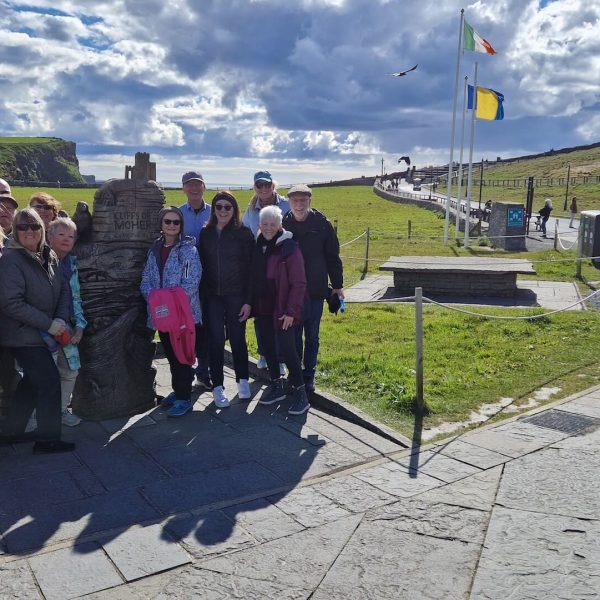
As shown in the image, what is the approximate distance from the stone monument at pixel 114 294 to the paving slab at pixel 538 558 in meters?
3.27

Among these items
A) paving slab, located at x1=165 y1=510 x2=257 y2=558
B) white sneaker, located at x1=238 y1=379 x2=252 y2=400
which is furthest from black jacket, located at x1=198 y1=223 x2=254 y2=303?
paving slab, located at x1=165 y1=510 x2=257 y2=558

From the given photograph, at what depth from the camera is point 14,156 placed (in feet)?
463

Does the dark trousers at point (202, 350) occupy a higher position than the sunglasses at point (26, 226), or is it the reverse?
the sunglasses at point (26, 226)

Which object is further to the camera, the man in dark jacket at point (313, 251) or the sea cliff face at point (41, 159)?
the sea cliff face at point (41, 159)

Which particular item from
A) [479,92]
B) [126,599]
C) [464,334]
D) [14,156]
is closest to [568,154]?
[479,92]

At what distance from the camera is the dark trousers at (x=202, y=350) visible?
20.6ft

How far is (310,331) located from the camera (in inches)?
246

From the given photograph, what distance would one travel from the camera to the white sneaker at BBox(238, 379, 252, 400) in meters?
6.23

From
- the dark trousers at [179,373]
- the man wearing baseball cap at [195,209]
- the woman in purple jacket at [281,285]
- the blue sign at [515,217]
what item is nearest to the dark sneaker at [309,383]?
the woman in purple jacket at [281,285]

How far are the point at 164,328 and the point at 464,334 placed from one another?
177 inches

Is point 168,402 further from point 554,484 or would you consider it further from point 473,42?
point 473,42

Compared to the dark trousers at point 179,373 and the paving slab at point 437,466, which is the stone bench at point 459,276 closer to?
the dark trousers at point 179,373

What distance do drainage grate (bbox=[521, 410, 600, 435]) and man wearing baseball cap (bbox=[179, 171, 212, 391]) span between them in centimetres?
299

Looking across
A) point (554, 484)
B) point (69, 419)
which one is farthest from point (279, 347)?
point (554, 484)
